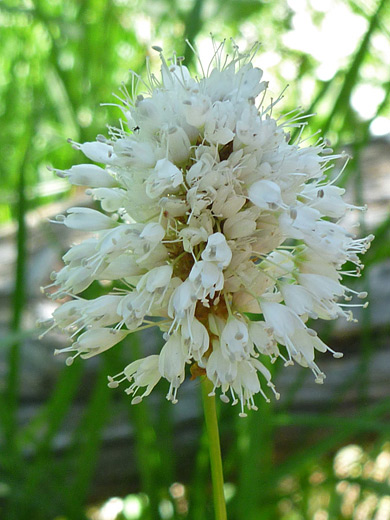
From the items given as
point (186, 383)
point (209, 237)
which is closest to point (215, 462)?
point (209, 237)

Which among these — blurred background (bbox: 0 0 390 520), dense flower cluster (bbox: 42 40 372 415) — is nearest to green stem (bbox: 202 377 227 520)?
dense flower cluster (bbox: 42 40 372 415)

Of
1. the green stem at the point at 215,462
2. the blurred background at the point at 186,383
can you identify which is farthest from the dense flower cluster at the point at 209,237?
the blurred background at the point at 186,383

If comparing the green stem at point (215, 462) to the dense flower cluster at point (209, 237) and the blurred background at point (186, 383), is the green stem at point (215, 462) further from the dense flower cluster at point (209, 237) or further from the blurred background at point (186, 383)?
the blurred background at point (186, 383)

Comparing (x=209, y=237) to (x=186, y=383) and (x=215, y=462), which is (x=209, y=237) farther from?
(x=186, y=383)

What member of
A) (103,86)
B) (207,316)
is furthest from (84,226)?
(103,86)

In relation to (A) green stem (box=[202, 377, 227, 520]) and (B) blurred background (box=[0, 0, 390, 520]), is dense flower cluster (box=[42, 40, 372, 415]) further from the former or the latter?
(B) blurred background (box=[0, 0, 390, 520])
